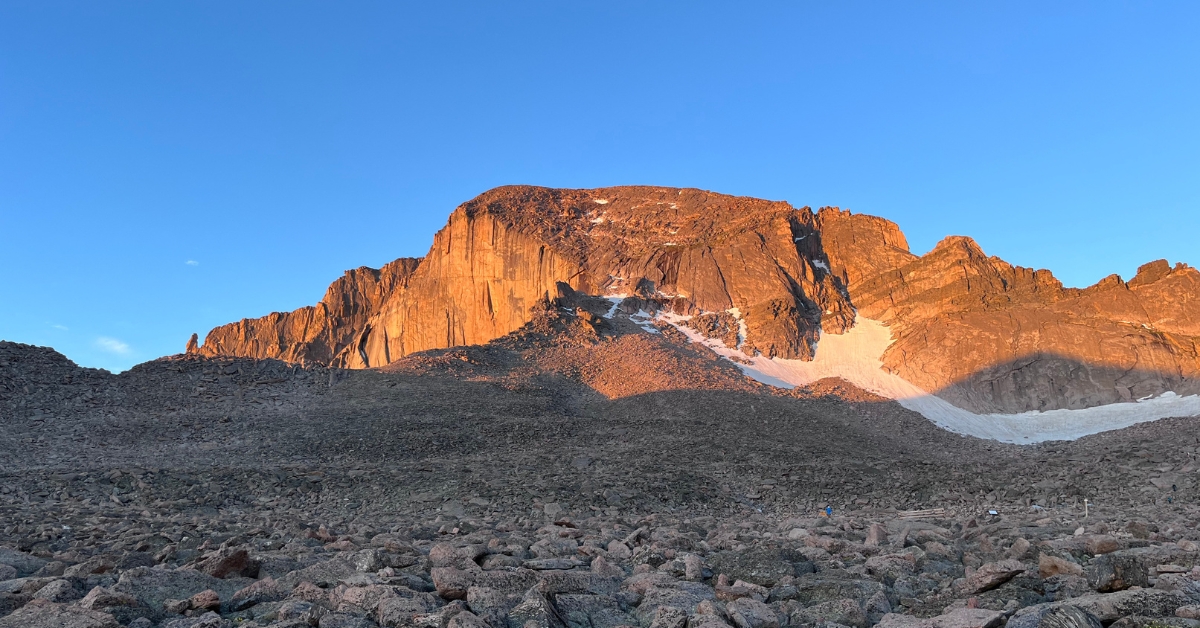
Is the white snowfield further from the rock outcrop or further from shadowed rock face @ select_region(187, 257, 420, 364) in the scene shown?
shadowed rock face @ select_region(187, 257, 420, 364)

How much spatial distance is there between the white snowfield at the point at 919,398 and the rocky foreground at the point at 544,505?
5218 millimetres

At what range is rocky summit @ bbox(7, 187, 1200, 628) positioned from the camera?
506 centimetres

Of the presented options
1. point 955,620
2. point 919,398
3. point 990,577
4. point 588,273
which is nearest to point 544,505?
point 990,577

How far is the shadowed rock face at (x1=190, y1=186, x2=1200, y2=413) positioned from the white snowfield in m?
1.14

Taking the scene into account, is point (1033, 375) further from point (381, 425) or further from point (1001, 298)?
point (381, 425)

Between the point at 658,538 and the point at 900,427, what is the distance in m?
31.1

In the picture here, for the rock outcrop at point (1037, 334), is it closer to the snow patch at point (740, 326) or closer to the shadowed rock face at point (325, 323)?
the snow patch at point (740, 326)

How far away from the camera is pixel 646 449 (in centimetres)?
2347

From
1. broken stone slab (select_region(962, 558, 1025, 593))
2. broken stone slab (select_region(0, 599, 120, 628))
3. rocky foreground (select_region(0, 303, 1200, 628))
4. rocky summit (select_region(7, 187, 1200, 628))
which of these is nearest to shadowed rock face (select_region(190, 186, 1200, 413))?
rocky summit (select_region(7, 187, 1200, 628))

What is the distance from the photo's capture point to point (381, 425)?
26797mm

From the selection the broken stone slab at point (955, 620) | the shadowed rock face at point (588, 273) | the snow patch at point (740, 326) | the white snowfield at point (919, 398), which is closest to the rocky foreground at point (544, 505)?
the broken stone slab at point (955, 620)

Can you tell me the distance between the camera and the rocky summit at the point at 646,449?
5.06 metres

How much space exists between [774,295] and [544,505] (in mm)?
48209

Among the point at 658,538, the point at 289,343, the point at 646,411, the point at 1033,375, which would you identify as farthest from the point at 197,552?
the point at 289,343
